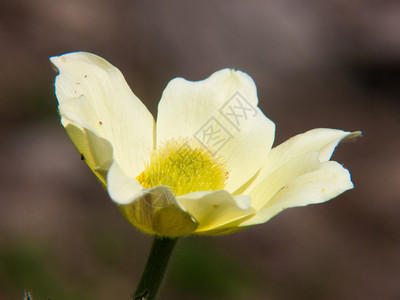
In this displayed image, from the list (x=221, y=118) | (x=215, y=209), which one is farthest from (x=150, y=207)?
(x=221, y=118)

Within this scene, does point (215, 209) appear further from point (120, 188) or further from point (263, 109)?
point (263, 109)

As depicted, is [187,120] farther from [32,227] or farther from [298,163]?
[32,227]

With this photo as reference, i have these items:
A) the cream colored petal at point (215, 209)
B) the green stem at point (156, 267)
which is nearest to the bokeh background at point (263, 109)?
the green stem at point (156, 267)

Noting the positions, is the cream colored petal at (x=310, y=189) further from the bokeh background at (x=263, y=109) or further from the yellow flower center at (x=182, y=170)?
the bokeh background at (x=263, y=109)

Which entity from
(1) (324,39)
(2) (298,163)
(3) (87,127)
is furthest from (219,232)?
(1) (324,39)

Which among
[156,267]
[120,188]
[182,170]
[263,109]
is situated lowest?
[263,109]

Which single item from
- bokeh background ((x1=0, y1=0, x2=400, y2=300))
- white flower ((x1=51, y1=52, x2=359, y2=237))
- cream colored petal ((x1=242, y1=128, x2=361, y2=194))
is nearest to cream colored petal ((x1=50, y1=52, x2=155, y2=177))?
white flower ((x1=51, y1=52, x2=359, y2=237))
